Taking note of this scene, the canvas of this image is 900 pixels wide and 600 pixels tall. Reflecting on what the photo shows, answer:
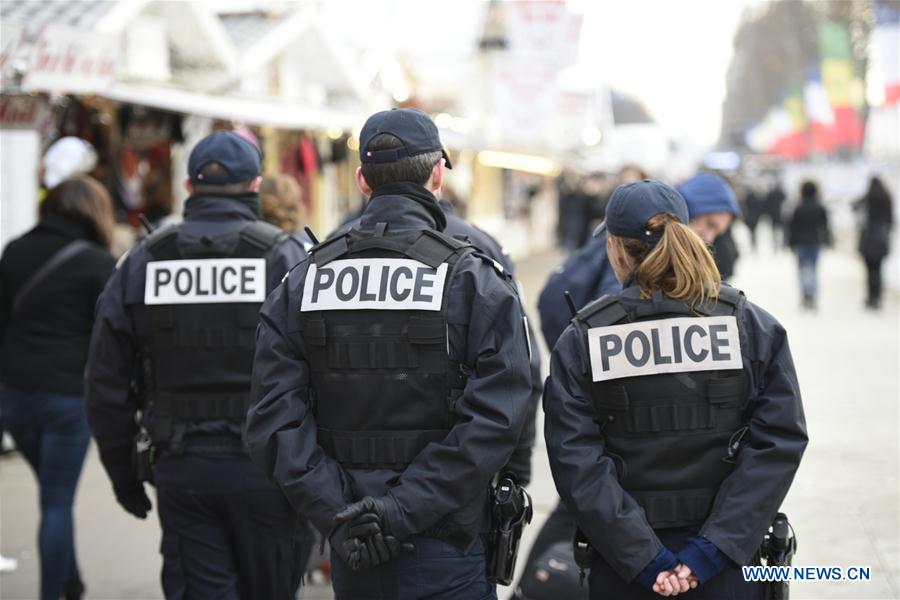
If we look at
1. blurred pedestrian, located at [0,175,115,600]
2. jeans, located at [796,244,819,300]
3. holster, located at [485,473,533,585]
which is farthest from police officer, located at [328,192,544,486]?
jeans, located at [796,244,819,300]

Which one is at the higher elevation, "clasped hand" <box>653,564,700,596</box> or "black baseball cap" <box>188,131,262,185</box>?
"black baseball cap" <box>188,131,262,185</box>

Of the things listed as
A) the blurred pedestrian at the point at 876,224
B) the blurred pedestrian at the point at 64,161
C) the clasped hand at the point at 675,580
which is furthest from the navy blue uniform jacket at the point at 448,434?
the blurred pedestrian at the point at 876,224

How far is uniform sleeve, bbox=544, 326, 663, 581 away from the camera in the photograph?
321cm

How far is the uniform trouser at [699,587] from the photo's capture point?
3.31m

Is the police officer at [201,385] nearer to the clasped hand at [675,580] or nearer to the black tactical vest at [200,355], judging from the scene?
the black tactical vest at [200,355]

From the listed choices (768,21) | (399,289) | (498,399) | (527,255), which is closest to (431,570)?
(498,399)

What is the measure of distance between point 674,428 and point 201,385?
5.47ft

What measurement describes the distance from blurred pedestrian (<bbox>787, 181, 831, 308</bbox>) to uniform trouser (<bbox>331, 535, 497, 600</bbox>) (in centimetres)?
1526

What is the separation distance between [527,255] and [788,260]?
7.72m

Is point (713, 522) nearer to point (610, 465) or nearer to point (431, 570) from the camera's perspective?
point (610, 465)

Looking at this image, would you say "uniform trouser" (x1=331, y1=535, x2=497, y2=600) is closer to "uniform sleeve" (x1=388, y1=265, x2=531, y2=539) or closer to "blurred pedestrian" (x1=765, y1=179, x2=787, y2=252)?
"uniform sleeve" (x1=388, y1=265, x2=531, y2=539)

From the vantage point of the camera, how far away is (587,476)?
3236 millimetres

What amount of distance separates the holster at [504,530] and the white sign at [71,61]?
5.20m

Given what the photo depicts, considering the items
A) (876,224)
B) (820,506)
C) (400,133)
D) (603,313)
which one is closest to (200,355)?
(400,133)
